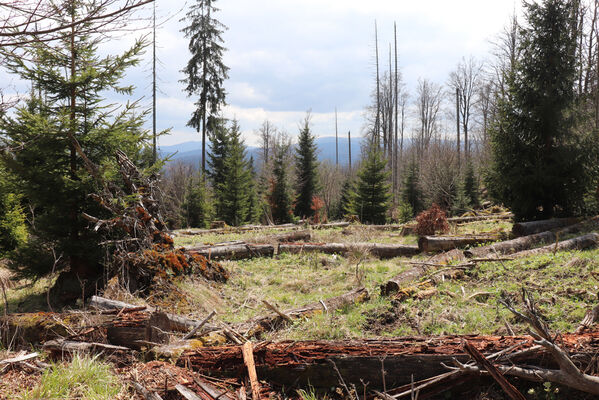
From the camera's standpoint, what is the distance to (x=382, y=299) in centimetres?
616

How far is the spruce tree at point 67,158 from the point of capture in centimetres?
689

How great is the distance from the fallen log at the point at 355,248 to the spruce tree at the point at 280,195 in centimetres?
1488

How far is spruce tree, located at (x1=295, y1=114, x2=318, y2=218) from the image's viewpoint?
92.9 feet

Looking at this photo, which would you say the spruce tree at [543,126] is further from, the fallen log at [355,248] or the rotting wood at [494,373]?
the rotting wood at [494,373]

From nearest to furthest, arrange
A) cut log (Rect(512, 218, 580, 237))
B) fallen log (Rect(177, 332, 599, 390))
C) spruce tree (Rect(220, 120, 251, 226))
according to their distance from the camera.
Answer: fallen log (Rect(177, 332, 599, 390)) → cut log (Rect(512, 218, 580, 237)) → spruce tree (Rect(220, 120, 251, 226))

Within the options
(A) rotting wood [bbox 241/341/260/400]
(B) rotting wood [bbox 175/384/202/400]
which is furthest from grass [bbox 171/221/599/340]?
(B) rotting wood [bbox 175/384/202/400]

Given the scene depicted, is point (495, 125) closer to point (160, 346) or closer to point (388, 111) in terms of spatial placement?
point (160, 346)

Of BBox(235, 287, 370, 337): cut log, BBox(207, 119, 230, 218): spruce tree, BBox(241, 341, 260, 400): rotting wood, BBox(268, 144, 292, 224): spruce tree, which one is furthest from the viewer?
BBox(207, 119, 230, 218): spruce tree

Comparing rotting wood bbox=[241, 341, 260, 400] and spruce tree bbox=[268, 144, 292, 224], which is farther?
spruce tree bbox=[268, 144, 292, 224]

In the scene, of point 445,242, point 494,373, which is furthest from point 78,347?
point 445,242

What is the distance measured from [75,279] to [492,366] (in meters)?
7.42

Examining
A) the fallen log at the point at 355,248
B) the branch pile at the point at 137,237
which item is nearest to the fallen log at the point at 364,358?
the branch pile at the point at 137,237

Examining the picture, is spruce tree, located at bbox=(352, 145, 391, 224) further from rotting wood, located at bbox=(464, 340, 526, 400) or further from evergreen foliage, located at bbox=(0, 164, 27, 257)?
rotting wood, located at bbox=(464, 340, 526, 400)

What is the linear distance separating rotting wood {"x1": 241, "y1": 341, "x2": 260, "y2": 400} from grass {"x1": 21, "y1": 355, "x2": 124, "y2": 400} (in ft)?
3.44
